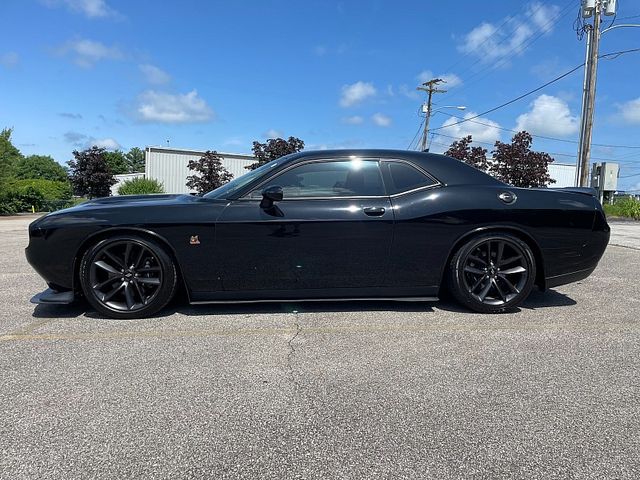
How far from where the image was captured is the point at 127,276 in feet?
13.3

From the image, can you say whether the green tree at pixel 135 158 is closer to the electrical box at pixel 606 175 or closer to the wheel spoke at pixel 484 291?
the electrical box at pixel 606 175

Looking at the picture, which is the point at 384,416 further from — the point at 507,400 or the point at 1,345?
the point at 1,345

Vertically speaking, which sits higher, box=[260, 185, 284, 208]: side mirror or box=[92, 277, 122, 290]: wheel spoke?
box=[260, 185, 284, 208]: side mirror

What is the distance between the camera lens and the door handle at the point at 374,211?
4097 mm

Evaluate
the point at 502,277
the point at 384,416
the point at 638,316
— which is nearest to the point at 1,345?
the point at 384,416

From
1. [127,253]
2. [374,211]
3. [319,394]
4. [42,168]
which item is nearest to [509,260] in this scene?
[374,211]

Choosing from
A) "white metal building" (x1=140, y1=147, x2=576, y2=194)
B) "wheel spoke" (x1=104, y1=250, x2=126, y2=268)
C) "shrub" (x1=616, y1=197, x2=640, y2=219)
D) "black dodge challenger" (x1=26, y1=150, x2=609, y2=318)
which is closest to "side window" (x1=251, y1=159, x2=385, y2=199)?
"black dodge challenger" (x1=26, y1=150, x2=609, y2=318)

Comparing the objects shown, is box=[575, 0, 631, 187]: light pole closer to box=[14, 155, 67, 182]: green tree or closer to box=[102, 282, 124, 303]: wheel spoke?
box=[102, 282, 124, 303]: wheel spoke

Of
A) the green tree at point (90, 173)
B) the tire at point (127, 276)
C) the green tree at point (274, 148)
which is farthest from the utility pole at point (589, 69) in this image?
the green tree at point (90, 173)

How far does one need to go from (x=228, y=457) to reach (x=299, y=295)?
2.09 metres

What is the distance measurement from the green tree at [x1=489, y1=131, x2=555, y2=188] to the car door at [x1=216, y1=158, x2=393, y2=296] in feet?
78.8

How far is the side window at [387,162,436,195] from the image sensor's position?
14.0 feet

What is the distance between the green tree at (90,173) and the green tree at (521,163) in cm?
2472

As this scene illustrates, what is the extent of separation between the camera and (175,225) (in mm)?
3992
